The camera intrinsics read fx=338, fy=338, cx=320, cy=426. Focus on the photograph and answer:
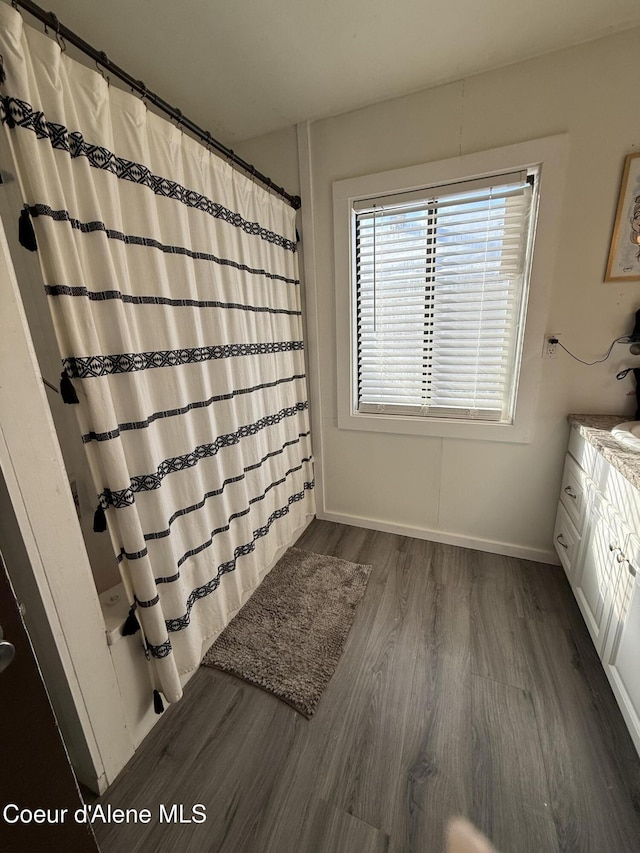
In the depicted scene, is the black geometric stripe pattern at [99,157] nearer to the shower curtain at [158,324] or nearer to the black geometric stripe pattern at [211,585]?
the shower curtain at [158,324]

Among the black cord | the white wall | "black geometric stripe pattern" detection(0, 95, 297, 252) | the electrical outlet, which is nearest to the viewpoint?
"black geometric stripe pattern" detection(0, 95, 297, 252)

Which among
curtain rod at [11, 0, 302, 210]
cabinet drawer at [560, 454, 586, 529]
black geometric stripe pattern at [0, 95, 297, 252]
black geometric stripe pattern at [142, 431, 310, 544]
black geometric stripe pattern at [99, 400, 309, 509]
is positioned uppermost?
curtain rod at [11, 0, 302, 210]

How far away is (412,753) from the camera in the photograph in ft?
3.67

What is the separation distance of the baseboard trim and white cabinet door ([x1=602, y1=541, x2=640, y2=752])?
78 cm

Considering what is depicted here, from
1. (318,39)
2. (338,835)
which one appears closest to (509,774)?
(338,835)

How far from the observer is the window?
1692 mm

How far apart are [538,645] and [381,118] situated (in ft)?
8.74

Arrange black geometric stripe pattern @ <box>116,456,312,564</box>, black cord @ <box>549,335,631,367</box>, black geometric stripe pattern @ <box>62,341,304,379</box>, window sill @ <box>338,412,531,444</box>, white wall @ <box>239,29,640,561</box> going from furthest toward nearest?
window sill @ <box>338,412,531,444</box>
black cord @ <box>549,335,631,367</box>
white wall @ <box>239,29,640,561</box>
black geometric stripe pattern @ <box>116,456,312,564</box>
black geometric stripe pattern @ <box>62,341,304,379</box>

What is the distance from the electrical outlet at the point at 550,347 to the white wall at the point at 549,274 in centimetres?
4

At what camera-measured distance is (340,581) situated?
1.89 metres

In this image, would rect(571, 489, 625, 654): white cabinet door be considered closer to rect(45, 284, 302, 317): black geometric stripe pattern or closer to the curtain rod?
rect(45, 284, 302, 317): black geometric stripe pattern

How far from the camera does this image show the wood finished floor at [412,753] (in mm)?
948

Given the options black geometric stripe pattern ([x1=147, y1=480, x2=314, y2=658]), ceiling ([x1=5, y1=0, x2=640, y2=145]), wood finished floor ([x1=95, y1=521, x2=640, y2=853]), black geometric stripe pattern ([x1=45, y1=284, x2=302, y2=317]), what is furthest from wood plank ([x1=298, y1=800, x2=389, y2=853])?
ceiling ([x1=5, y1=0, x2=640, y2=145])

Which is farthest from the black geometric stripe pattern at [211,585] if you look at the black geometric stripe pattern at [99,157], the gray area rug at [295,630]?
the black geometric stripe pattern at [99,157]
